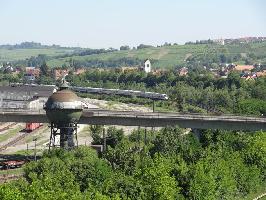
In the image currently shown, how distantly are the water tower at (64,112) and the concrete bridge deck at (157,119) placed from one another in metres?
10.6

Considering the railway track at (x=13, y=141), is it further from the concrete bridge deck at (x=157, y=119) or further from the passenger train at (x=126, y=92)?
the passenger train at (x=126, y=92)

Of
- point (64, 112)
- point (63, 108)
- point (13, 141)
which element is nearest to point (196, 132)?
point (64, 112)

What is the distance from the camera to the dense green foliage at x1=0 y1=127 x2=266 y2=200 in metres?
46.9

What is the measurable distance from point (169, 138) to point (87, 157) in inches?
604

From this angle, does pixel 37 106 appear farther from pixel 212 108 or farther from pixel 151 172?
pixel 151 172

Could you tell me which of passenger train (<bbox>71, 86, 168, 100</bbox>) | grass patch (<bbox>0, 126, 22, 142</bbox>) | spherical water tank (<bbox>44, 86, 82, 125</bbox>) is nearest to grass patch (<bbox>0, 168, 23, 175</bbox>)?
spherical water tank (<bbox>44, 86, 82, 125</bbox>)

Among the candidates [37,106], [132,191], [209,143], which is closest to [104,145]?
[209,143]

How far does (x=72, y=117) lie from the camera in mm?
75812

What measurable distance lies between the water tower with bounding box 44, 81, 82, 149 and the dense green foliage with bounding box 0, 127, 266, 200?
7230mm

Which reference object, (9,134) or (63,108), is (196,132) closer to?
(63,108)

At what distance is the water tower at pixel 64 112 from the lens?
74.8 m

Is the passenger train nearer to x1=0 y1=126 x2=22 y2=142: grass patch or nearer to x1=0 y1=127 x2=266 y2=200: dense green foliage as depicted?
x1=0 y1=126 x2=22 y2=142: grass patch

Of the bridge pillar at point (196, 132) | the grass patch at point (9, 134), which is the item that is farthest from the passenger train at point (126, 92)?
the bridge pillar at point (196, 132)

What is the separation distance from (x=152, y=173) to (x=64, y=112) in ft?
90.3
